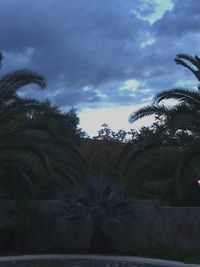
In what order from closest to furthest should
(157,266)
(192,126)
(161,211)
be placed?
(157,266), (192,126), (161,211)

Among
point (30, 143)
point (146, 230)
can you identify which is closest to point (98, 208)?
point (146, 230)

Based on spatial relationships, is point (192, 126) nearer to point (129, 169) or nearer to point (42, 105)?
point (129, 169)

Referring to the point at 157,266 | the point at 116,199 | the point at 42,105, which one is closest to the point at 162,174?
the point at 116,199

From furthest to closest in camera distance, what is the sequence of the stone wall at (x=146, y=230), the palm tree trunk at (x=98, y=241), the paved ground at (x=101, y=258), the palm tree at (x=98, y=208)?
the stone wall at (x=146, y=230), the palm tree trunk at (x=98, y=241), the palm tree at (x=98, y=208), the paved ground at (x=101, y=258)

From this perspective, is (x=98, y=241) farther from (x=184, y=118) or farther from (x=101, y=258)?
(x=184, y=118)

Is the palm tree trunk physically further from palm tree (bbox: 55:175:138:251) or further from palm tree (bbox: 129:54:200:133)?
palm tree (bbox: 129:54:200:133)

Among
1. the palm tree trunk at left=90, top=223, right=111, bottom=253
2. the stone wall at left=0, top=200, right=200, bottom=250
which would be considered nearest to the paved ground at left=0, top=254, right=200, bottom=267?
the palm tree trunk at left=90, top=223, right=111, bottom=253

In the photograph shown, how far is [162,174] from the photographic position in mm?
21359

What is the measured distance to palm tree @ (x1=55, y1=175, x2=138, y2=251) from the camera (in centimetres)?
1853

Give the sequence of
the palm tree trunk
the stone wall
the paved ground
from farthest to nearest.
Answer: the stone wall < the palm tree trunk < the paved ground

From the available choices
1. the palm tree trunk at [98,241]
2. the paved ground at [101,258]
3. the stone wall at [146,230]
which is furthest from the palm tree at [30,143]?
the paved ground at [101,258]

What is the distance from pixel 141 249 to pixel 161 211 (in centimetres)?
163

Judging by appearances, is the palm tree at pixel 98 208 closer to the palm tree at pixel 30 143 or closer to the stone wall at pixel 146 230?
the stone wall at pixel 146 230

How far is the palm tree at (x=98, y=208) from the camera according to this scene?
730 inches
